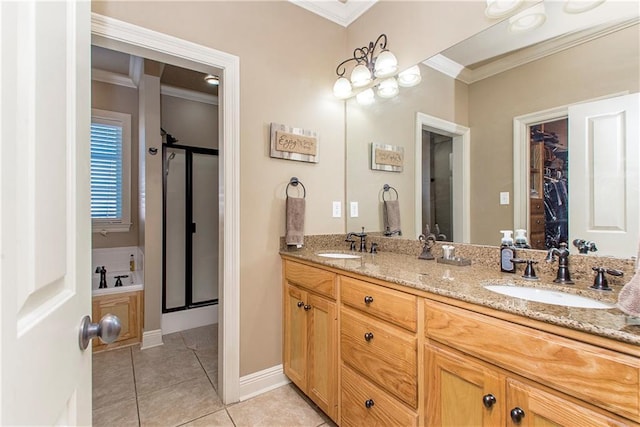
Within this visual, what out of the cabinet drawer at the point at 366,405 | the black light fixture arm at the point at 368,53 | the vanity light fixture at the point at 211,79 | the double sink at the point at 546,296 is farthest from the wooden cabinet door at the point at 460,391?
the vanity light fixture at the point at 211,79

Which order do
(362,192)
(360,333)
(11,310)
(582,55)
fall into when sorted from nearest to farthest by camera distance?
(11,310), (582,55), (360,333), (362,192)

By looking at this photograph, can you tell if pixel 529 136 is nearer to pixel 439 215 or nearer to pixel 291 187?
pixel 439 215

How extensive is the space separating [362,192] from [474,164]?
2.87ft

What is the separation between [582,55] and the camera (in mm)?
1206

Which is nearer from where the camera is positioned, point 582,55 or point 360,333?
point 582,55

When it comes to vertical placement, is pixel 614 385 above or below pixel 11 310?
below

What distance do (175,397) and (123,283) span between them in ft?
5.19

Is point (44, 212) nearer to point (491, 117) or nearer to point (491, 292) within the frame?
point (491, 292)

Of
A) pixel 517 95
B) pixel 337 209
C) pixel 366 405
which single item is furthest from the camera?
pixel 337 209

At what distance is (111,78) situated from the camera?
123 inches

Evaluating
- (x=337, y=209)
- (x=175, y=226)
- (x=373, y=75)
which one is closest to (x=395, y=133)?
(x=373, y=75)

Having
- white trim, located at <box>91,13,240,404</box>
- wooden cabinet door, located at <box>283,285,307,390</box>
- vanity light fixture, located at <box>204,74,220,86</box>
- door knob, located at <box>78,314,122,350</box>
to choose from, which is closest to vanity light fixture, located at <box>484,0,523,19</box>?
white trim, located at <box>91,13,240,404</box>

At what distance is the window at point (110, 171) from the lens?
3.09 m

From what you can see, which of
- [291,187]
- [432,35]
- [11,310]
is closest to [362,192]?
[291,187]
